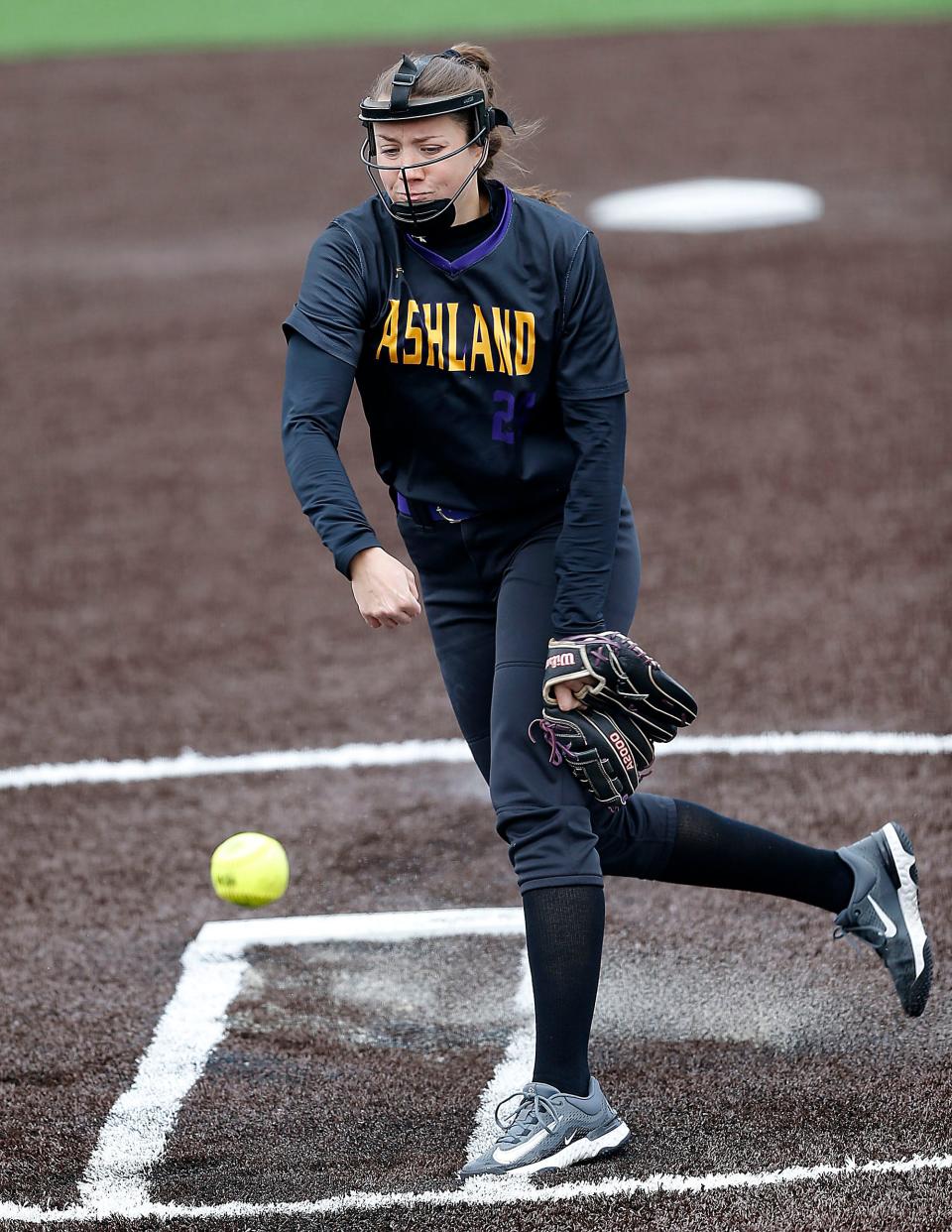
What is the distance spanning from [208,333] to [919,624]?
570cm

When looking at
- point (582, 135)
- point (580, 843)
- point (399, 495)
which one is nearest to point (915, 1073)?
point (580, 843)

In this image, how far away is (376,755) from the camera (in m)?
4.87

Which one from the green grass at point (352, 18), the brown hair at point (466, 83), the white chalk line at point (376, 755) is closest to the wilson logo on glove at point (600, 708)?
the brown hair at point (466, 83)

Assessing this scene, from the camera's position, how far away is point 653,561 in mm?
6355

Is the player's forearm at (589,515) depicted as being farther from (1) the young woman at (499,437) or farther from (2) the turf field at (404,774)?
(2) the turf field at (404,774)

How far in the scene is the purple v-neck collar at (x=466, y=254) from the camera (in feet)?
9.66

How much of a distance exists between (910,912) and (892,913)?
52 millimetres

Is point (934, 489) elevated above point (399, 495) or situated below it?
below

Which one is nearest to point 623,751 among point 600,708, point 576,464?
point 600,708

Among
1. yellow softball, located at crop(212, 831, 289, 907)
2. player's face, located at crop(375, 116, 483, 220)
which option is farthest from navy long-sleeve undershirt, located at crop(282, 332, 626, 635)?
yellow softball, located at crop(212, 831, 289, 907)

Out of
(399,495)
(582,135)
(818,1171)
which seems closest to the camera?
(818,1171)

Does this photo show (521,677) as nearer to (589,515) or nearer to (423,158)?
(589,515)

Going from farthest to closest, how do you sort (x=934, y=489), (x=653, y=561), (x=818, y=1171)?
1. (x=934, y=489)
2. (x=653, y=561)
3. (x=818, y=1171)

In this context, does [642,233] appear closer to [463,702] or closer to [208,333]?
[208,333]
